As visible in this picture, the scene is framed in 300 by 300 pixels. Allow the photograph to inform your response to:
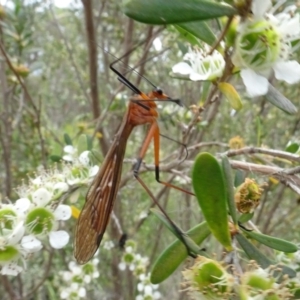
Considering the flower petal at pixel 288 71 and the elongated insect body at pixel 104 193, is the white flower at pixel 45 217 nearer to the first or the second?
the elongated insect body at pixel 104 193

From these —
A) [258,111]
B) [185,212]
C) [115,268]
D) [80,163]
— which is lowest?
[115,268]

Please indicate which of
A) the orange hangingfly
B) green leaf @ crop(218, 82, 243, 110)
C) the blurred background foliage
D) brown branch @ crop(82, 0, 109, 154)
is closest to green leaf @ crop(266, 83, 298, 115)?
green leaf @ crop(218, 82, 243, 110)

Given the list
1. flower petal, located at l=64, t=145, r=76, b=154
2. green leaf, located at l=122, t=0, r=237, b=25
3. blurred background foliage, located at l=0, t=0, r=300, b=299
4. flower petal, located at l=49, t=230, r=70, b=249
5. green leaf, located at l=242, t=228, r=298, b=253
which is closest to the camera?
green leaf, located at l=122, t=0, r=237, b=25

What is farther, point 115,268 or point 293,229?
point 293,229

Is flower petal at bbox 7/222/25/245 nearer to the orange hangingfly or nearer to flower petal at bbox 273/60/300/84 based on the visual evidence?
the orange hangingfly

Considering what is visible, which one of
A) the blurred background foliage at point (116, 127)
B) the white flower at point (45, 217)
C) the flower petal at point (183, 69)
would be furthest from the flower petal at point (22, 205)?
the blurred background foliage at point (116, 127)

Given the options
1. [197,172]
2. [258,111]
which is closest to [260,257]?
[197,172]

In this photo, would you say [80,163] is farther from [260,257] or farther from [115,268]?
[115,268]
